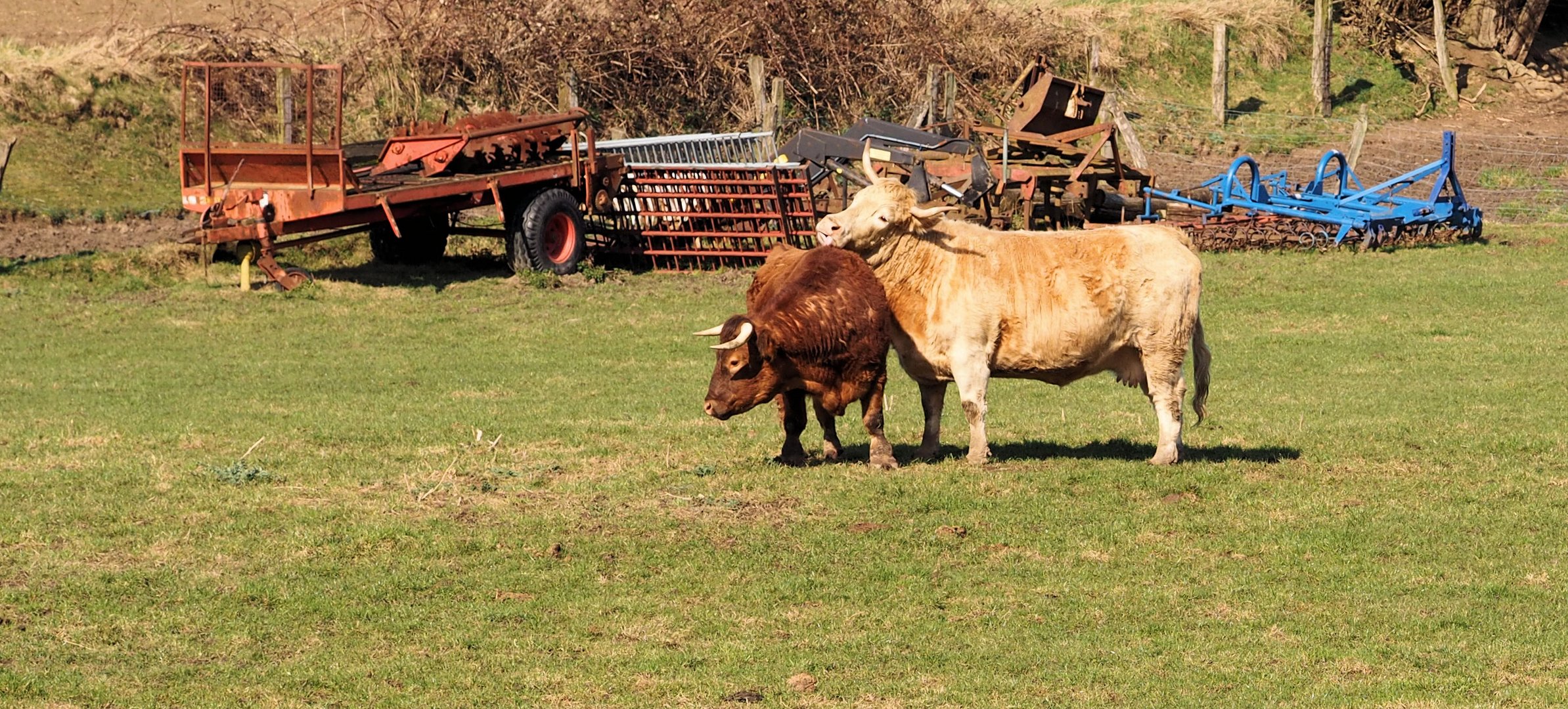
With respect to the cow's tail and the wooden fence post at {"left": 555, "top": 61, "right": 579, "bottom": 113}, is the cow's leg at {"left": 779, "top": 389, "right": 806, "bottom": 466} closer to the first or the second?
the cow's tail

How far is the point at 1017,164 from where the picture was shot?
26484mm

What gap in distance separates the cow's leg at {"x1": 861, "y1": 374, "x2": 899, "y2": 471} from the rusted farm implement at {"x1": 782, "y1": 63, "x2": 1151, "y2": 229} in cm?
1250

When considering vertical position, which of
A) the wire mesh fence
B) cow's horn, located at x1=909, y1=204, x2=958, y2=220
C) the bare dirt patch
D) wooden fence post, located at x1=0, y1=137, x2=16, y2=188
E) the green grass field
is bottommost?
the green grass field

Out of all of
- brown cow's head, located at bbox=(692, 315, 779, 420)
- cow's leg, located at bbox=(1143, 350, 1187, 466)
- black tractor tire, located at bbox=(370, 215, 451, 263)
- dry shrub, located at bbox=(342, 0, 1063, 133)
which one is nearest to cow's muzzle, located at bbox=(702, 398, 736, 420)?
brown cow's head, located at bbox=(692, 315, 779, 420)

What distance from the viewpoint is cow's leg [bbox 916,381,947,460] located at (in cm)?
1245

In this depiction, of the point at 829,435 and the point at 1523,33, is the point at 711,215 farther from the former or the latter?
the point at 1523,33

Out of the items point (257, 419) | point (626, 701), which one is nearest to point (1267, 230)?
point (257, 419)

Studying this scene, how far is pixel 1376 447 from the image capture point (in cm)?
1320

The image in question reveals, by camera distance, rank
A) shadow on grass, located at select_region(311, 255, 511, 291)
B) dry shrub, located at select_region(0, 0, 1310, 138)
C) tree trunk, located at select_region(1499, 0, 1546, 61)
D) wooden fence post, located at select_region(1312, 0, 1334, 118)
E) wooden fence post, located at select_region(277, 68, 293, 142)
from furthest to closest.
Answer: tree trunk, located at select_region(1499, 0, 1546, 61)
wooden fence post, located at select_region(1312, 0, 1334, 118)
dry shrub, located at select_region(0, 0, 1310, 138)
wooden fence post, located at select_region(277, 68, 293, 142)
shadow on grass, located at select_region(311, 255, 511, 291)

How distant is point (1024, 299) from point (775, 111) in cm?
1926

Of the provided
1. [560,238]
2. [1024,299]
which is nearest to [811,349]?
[1024,299]

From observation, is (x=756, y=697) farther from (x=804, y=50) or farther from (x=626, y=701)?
(x=804, y=50)

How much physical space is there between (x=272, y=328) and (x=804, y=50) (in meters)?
17.0

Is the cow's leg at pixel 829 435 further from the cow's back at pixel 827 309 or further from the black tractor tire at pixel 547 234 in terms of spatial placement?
the black tractor tire at pixel 547 234
